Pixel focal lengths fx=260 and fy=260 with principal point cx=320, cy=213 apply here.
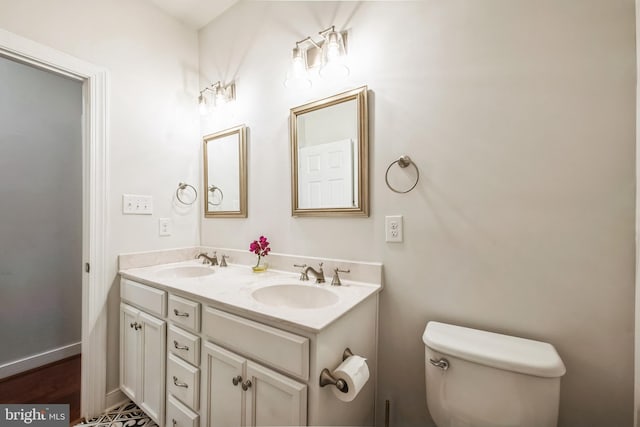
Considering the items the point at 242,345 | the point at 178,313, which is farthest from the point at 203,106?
the point at 242,345

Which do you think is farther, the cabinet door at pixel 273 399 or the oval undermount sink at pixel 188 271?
the oval undermount sink at pixel 188 271

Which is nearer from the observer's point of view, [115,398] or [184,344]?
[184,344]

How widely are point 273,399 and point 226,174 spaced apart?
4.68 feet

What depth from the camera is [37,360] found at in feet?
6.36

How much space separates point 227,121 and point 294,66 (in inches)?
27.5

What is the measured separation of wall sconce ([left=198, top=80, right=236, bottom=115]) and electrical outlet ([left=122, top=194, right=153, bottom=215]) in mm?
746

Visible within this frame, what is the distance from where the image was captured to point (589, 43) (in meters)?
0.87

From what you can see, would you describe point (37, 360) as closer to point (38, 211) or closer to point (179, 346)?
point (38, 211)

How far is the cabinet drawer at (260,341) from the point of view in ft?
2.66

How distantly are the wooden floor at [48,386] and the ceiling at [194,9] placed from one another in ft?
8.56

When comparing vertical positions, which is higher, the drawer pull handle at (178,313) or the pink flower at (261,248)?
the pink flower at (261,248)

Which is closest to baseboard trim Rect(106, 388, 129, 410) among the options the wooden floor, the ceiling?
the wooden floor

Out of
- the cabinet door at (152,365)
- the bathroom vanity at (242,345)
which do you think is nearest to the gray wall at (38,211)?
the bathroom vanity at (242,345)

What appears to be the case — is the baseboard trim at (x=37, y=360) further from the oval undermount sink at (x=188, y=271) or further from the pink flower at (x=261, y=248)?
the pink flower at (x=261, y=248)
